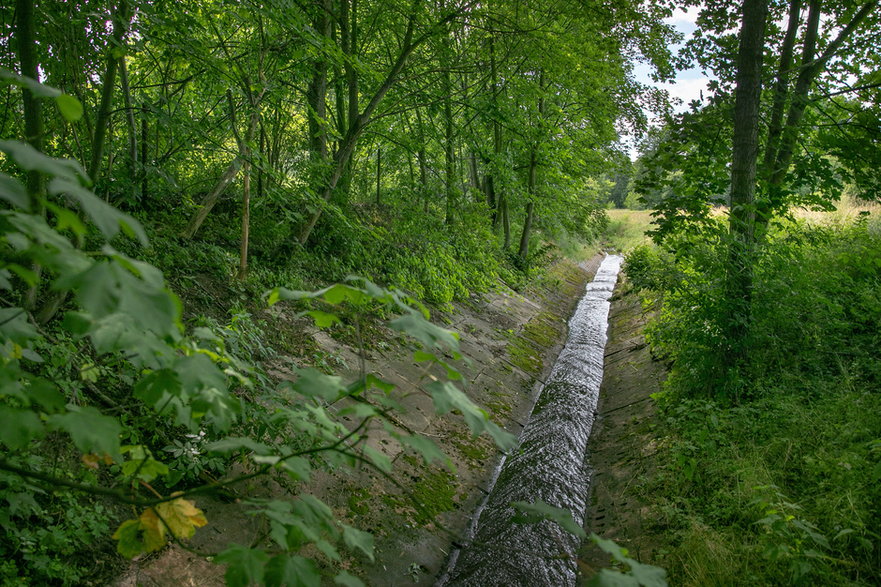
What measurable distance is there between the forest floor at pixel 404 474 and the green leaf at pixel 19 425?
0.51 metres

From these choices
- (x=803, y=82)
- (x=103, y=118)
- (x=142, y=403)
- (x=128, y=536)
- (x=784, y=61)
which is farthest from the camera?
(x=784, y=61)

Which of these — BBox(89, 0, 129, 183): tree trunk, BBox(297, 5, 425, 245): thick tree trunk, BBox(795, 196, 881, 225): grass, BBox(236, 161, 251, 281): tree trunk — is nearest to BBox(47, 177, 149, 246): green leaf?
BBox(89, 0, 129, 183): tree trunk

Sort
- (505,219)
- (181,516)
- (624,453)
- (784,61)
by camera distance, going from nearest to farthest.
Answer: (181,516), (624,453), (784,61), (505,219)

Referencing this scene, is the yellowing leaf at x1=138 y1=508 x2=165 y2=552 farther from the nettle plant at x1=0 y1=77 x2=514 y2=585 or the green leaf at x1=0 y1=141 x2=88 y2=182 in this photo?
the green leaf at x1=0 y1=141 x2=88 y2=182

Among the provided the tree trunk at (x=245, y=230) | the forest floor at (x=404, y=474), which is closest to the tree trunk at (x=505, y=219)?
the forest floor at (x=404, y=474)

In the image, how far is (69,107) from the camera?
107 centimetres

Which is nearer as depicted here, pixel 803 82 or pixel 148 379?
pixel 148 379

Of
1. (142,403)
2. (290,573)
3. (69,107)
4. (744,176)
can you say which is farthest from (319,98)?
(290,573)

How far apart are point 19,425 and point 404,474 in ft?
11.0

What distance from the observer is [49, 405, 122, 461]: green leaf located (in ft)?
3.69

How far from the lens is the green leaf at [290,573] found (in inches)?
46.1

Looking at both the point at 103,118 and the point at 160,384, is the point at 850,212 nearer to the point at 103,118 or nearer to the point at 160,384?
the point at 103,118

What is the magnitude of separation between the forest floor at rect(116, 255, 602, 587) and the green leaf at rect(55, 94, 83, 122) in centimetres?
86

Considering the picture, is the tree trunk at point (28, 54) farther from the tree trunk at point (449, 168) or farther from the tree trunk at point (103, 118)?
the tree trunk at point (449, 168)
